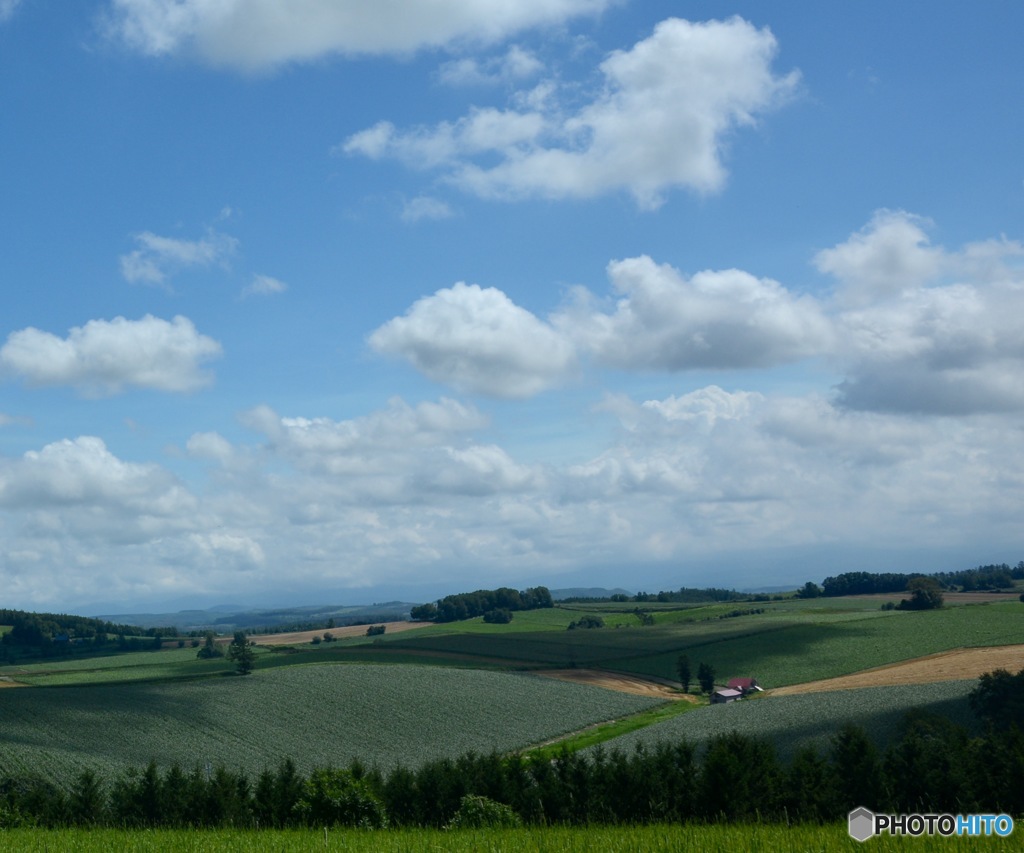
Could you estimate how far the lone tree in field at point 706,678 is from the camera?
10638 centimetres

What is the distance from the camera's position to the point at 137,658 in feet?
446

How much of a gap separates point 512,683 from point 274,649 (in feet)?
188

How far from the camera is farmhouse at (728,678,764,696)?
335 feet

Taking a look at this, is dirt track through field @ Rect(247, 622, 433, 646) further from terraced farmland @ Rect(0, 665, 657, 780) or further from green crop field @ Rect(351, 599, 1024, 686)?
terraced farmland @ Rect(0, 665, 657, 780)

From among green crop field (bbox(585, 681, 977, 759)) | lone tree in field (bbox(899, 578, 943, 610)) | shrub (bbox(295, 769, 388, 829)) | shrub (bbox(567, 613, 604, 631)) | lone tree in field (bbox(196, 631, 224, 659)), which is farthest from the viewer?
shrub (bbox(567, 613, 604, 631))

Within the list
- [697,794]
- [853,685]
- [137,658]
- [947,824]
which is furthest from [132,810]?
[137,658]

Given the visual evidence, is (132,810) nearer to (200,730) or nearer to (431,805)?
(431,805)

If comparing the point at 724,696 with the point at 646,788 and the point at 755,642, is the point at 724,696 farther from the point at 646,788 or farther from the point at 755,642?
the point at 646,788

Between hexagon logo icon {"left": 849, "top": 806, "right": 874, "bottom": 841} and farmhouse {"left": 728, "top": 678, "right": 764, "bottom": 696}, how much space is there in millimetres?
94469

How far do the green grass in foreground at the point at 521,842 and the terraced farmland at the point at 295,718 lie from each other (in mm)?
47017

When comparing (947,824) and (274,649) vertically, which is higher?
(947,824)

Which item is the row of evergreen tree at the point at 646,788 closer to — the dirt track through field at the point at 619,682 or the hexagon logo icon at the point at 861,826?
the hexagon logo icon at the point at 861,826

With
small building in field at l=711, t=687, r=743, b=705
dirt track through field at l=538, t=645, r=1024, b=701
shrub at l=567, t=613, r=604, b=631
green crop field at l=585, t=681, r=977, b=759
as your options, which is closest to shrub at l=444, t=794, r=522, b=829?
green crop field at l=585, t=681, r=977, b=759

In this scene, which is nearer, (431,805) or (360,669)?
(431,805)
